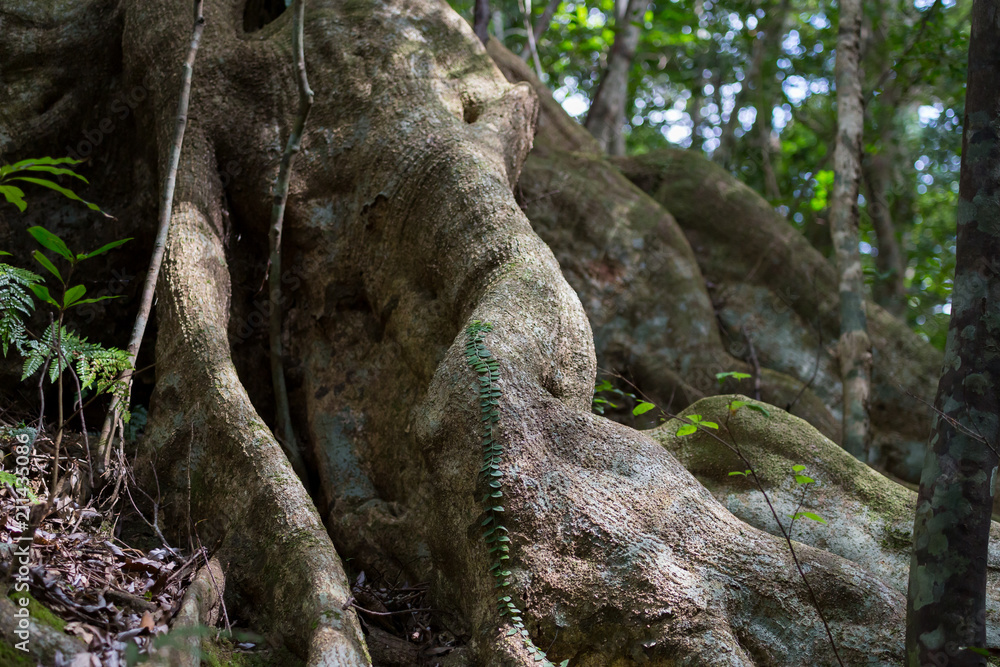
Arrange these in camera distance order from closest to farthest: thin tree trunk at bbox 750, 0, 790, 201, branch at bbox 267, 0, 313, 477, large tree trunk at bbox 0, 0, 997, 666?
large tree trunk at bbox 0, 0, 997, 666 < branch at bbox 267, 0, 313, 477 < thin tree trunk at bbox 750, 0, 790, 201

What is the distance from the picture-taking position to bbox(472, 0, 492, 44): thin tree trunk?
A: 24.5 feet

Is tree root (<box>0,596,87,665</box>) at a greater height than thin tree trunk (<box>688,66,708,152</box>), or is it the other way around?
thin tree trunk (<box>688,66,708,152</box>)

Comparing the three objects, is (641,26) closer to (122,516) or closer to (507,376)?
(507,376)

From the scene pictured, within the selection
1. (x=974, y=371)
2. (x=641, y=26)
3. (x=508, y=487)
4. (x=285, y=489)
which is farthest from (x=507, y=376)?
(x=641, y=26)

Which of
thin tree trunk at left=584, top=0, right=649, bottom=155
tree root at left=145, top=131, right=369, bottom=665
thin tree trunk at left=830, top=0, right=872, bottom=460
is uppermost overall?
thin tree trunk at left=584, top=0, right=649, bottom=155

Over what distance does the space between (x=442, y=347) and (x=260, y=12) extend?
137 inches

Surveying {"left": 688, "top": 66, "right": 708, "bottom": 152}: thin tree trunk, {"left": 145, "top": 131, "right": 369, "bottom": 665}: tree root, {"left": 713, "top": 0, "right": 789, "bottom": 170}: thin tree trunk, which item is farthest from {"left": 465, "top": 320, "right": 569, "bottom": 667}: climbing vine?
{"left": 688, "top": 66, "right": 708, "bottom": 152}: thin tree trunk

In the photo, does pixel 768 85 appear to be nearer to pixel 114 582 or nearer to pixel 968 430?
pixel 968 430

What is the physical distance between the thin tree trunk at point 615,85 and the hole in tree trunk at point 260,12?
4808mm

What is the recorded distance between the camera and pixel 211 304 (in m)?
3.94

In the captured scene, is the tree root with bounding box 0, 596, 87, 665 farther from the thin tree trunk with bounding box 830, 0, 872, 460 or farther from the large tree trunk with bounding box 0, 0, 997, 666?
the thin tree trunk with bounding box 830, 0, 872, 460

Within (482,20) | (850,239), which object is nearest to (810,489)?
(850,239)

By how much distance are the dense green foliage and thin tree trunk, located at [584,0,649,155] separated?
0.30 m

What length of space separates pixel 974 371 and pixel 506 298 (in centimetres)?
Result: 190
